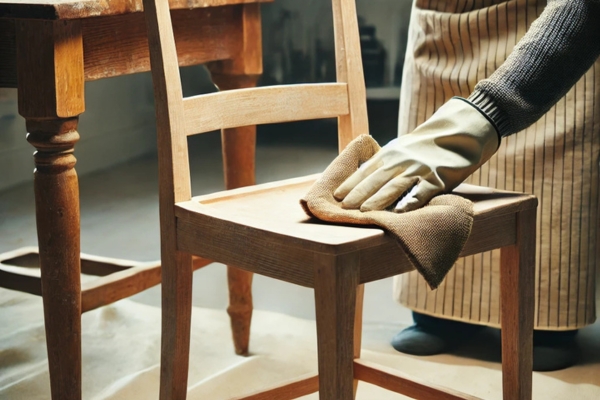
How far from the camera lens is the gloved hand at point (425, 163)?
100cm

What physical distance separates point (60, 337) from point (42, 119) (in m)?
0.33

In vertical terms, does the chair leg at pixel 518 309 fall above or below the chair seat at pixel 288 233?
below

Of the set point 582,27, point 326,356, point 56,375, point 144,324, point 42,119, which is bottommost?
point 144,324

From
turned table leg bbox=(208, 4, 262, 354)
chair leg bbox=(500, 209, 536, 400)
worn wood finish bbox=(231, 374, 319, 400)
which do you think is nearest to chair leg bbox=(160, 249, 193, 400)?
worn wood finish bbox=(231, 374, 319, 400)

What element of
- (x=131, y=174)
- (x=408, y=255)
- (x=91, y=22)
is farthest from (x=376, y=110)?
(x=408, y=255)

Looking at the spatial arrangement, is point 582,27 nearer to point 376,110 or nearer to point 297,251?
point 297,251

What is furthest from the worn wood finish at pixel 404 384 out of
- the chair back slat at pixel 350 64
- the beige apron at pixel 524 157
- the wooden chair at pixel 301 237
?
the beige apron at pixel 524 157

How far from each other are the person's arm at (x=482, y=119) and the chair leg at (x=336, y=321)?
0.12 m

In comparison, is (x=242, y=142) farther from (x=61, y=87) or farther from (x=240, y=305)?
(x=61, y=87)

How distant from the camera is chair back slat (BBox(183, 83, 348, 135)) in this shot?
1.16 m

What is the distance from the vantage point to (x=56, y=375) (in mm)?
1264

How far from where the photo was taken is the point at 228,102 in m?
1.21

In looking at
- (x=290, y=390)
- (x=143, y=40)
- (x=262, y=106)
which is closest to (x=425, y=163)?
(x=262, y=106)

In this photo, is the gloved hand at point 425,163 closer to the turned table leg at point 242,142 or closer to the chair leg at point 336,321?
the chair leg at point 336,321
